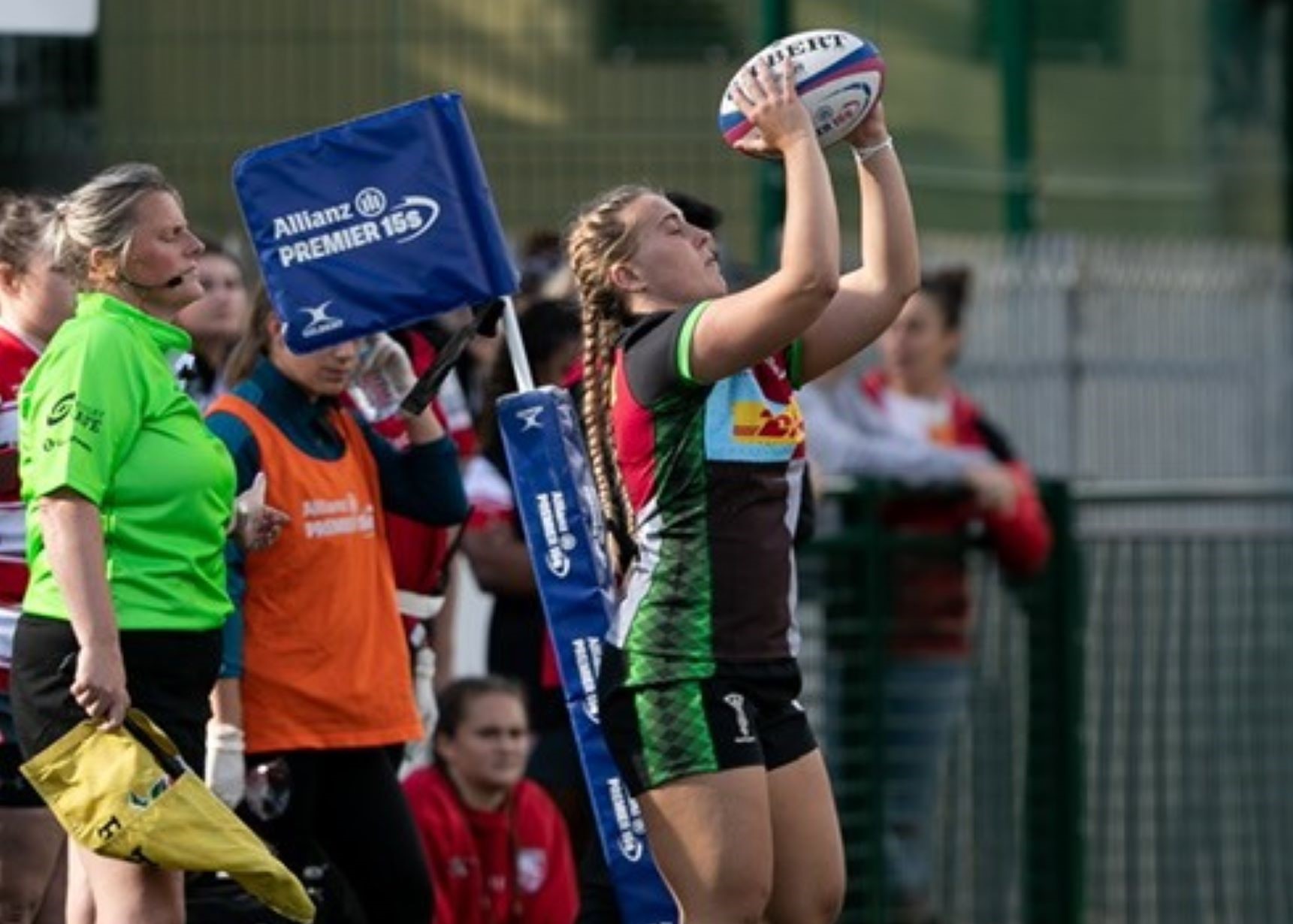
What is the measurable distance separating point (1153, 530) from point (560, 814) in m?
2.88

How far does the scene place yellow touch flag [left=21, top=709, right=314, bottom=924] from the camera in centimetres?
715

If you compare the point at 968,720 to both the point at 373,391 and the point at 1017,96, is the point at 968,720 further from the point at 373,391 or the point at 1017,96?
the point at 1017,96

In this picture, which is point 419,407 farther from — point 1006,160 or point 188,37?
point 1006,160

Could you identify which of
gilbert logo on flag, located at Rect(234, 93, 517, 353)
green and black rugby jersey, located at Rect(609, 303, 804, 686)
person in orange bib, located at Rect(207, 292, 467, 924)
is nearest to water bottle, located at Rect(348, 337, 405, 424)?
person in orange bib, located at Rect(207, 292, 467, 924)

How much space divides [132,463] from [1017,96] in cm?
846

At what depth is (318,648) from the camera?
328 inches

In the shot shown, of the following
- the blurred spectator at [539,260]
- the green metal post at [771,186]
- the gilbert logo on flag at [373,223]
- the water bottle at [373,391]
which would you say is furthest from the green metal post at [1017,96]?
the gilbert logo on flag at [373,223]

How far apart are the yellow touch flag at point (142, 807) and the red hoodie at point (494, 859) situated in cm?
228

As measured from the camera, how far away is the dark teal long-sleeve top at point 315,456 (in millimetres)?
8273

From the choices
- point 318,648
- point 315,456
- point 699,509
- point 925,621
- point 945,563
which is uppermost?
point 699,509

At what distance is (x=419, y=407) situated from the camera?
812 centimetres

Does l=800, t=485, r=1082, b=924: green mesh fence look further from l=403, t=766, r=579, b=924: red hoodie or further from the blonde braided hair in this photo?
the blonde braided hair

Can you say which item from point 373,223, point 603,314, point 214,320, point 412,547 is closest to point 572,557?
point 603,314

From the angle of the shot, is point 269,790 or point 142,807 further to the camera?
point 269,790
